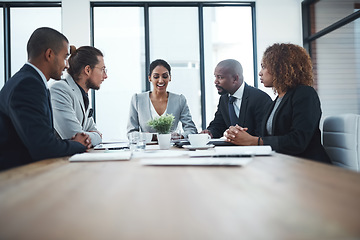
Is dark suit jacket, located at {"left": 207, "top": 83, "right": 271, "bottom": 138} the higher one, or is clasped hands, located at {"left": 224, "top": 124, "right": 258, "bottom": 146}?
dark suit jacket, located at {"left": 207, "top": 83, "right": 271, "bottom": 138}

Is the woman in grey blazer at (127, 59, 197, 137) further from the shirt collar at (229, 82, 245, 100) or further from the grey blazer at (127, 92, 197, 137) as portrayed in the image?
the shirt collar at (229, 82, 245, 100)

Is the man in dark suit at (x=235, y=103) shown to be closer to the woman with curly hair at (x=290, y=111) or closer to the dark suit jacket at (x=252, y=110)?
the dark suit jacket at (x=252, y=110)

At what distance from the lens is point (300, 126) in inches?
72.4

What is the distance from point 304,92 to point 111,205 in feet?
5.42

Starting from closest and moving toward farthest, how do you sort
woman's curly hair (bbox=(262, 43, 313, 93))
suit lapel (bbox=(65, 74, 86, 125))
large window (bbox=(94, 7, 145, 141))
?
woman's curly hair (bbox=(262, 43, 313, 93)) < suit lapel (bbox=(65, 74, 86, 125)) < large window (bbox=(94, 7, 145, 141))

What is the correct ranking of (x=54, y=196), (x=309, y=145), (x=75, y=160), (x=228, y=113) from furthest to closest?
(x=228, y=113)
(x=309, y=145)
(x=75, y=160)
(x=54, y=196)

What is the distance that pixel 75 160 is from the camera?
120 centimetres

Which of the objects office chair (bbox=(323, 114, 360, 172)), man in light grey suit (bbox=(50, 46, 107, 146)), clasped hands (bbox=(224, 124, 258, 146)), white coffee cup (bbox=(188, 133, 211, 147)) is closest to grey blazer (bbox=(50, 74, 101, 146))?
man in light grey suit (bbox=(50, 46, 107, 146))

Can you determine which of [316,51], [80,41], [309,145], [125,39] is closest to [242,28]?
[316,51]

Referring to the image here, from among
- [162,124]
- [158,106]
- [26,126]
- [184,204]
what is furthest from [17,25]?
[184,204]

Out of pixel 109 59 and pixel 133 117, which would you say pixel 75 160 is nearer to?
pixel 133 117

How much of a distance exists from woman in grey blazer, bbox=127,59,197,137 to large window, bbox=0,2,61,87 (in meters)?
2.59

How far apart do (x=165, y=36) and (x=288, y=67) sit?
365cm

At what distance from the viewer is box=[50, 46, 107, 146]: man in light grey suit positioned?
2291 mm
